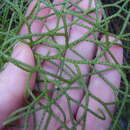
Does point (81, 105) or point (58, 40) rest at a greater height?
point (58, 40)

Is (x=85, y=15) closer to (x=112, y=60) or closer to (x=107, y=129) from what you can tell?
(x=112, y=60)

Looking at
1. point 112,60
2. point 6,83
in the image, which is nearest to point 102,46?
point 112,60

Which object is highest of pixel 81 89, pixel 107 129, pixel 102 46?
pixel 102 46

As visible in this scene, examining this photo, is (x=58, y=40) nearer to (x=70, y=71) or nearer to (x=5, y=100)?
(x=70, y=71)

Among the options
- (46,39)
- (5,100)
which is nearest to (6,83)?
(5,100)

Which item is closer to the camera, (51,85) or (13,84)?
(13,84)

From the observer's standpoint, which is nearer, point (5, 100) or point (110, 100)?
point (5, 100)
